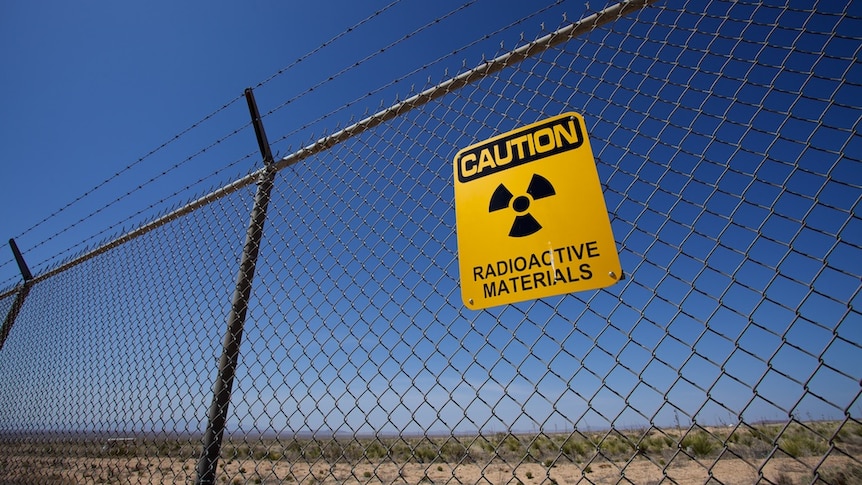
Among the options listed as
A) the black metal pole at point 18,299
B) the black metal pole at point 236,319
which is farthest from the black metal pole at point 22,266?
the black metal pole at point 236,319

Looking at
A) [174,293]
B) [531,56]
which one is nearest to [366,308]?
[531,56]

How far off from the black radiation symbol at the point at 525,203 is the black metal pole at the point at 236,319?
192 centimetres

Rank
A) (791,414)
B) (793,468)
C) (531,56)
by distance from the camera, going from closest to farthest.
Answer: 1. (791,414)
2. (531,56)
3. (793,468)

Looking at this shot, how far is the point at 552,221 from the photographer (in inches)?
66.1

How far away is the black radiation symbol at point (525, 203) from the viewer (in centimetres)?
173

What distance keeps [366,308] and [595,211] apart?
1.41m

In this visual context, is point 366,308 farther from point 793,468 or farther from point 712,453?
point 712,453

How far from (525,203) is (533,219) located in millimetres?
99

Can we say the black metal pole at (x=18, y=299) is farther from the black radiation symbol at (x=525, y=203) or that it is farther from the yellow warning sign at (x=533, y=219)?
the black radiation symbol at (x=525, y=203)

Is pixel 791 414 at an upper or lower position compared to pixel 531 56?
lower

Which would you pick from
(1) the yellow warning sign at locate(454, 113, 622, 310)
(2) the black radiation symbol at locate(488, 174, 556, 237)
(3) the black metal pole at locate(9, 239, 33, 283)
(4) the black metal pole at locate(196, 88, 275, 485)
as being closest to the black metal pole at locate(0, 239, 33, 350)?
(3) the black metal pole at locate(9, 239, 33, 283)

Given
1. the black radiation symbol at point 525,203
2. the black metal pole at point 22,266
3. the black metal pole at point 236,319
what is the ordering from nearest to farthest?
the black radiation symbol at point 525,203, the black metal pole at point 236,319, the black metal pole at point 22,266

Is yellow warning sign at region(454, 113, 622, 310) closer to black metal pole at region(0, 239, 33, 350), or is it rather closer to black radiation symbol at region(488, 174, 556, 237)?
black radiation symbol at region(488, 174, 556, 237)

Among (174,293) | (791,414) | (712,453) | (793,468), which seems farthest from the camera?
(712,453)
